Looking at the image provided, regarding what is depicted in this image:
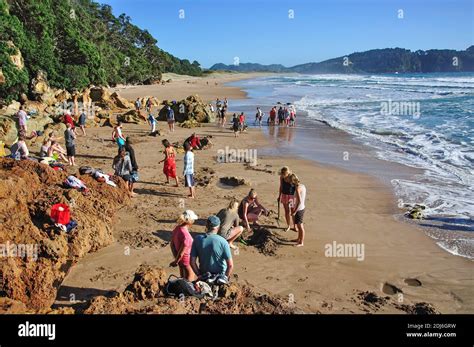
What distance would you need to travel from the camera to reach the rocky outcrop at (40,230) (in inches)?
227

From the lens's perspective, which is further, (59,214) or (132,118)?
(132,118)

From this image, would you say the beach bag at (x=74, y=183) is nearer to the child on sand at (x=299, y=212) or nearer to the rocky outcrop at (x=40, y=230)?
the rocky outcrop at (x=40, y=230)

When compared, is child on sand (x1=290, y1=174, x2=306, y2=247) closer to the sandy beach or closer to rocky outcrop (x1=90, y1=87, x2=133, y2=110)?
the sandy beach

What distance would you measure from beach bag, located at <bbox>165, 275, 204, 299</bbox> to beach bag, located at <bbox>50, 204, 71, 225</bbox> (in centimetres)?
306

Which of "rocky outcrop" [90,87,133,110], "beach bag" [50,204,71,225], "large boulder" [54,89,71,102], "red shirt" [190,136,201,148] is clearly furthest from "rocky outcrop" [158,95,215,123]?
"beach bag" [50,204,71,225]

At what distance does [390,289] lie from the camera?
22.8ft

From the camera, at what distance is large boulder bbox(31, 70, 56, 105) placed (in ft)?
90.0

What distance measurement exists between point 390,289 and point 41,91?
28190 millimetres

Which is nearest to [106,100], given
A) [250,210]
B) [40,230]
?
[250,210]

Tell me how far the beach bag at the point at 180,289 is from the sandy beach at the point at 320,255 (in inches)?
61.7

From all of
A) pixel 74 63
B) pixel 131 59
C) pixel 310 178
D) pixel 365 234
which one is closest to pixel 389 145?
pixel 310 178
